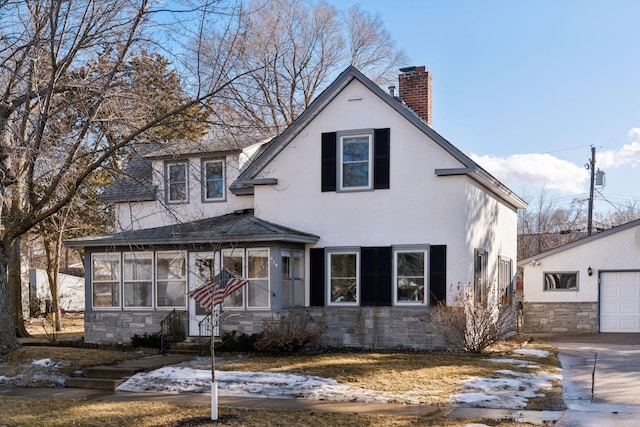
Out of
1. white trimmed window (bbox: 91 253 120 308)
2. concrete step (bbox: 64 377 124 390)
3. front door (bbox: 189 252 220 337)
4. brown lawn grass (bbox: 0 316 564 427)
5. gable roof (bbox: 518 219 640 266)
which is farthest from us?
gable roof (bbox: 518 219 640 266)

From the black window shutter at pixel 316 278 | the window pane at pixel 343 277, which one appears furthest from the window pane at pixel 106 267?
the window pane at pixel 343 277

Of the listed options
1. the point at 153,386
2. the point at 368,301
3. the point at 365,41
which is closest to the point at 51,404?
the point at 153,386

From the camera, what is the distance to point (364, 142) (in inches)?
663

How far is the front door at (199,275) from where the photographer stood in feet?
55.4

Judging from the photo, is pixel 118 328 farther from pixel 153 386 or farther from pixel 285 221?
pixel 153 386

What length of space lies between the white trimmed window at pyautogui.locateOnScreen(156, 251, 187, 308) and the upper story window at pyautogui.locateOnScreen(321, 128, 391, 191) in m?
4.35

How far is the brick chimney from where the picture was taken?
64.7 feet

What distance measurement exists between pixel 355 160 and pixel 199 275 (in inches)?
200

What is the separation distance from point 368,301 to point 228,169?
585 centimetres

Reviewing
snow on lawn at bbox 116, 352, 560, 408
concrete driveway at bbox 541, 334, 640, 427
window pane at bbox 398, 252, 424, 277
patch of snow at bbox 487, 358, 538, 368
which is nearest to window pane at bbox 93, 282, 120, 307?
snow on lawn at bbox 116, 352, 560, 408

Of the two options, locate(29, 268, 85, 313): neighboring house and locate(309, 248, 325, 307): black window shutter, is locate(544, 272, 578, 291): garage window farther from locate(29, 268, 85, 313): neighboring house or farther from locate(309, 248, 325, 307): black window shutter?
locate(29, 268, 85, 313): neighboring house

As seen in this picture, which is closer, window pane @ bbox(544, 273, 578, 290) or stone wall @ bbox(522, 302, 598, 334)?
stone wall @ bbox(522, 302, 598, 334)

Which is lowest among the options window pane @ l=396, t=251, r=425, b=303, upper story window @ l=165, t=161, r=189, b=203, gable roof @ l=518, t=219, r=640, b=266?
window pane @ l=396, t=251, r=425, b=303

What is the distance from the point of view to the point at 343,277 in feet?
55.4
